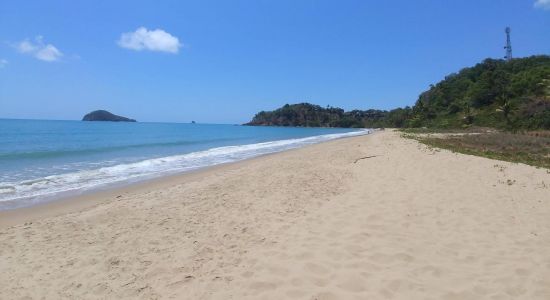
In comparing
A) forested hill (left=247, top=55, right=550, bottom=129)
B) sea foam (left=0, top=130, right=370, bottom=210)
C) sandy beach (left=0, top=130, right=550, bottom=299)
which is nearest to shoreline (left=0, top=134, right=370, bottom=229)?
sandy beach (left=0, top=130, right=550, bottom=299)

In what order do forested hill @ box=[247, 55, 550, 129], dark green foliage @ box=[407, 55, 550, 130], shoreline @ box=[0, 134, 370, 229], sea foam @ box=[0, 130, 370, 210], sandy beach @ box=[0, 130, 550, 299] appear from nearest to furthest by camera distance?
sandy beach @ box=[0, 130, 550, 299], shoreline @ box=[0, 134, 370, 229], sea foam @ box=[0, 130, 370, 210], dark green foliage @ box=[407, 55, 550, 130], forested hill @ box=[247, 55, 550, 129]

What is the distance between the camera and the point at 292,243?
18.4ft

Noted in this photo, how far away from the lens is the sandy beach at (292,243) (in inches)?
166

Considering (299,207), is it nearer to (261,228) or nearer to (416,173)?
(261,228)

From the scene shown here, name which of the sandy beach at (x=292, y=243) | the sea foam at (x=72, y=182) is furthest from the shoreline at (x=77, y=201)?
the sea foam at (x=72, y=182)

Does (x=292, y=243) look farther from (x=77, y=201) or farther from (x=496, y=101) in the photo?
(x=496, y=101)

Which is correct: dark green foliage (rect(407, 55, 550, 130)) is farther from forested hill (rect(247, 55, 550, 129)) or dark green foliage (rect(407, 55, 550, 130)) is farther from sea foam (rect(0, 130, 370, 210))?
sea foam (rect(0, 130, 370, 210))

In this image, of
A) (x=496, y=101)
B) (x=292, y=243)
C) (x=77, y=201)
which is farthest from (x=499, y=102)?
(x=77, y=201)

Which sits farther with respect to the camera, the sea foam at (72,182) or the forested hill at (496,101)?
the forested hill at (496,101)

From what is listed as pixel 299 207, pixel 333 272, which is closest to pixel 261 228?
pixel 299 207

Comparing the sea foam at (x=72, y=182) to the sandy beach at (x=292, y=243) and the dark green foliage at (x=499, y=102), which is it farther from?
the dark green foliage at (x=499, y=102)

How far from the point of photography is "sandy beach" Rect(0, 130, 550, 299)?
423 centimetres

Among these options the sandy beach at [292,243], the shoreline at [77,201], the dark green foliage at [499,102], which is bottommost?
the shoreline at [77,201]

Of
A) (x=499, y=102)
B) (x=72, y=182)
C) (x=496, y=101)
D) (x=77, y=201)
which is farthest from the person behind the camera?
(x=496, y=101)
